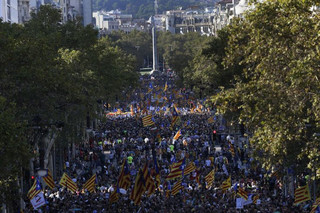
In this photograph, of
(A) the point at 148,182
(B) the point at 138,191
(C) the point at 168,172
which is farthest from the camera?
(C) the point at 168,172

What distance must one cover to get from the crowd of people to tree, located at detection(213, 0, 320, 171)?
276cm

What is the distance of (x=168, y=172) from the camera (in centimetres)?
4616

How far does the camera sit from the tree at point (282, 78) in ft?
83.7

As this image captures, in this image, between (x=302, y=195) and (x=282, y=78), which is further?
(x=302, y=195)

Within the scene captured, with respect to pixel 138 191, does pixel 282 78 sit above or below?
above

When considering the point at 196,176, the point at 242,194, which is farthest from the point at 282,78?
the point at 196,176

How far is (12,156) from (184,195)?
13.6 m

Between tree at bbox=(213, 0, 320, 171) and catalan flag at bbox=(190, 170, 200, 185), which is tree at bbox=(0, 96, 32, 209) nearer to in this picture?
tree at bbox=(213, 0, 320, 171)

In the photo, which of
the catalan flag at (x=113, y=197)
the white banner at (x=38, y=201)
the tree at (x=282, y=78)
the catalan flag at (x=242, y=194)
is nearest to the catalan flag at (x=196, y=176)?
the catalan flag at (x=113, y=197)

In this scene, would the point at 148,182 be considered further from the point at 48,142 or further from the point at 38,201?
the point at 48,142

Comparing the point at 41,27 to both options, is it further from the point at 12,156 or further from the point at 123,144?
the point at 12,156

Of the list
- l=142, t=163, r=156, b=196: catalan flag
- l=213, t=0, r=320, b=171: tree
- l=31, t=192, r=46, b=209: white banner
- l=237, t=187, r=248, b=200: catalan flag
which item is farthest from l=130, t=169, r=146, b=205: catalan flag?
l=213, t=0, r=320, b=171: tree

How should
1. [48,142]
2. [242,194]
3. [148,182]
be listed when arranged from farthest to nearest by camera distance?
[48,142]
[148,182]
[242,194]

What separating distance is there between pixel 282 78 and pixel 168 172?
1921 centimetres
